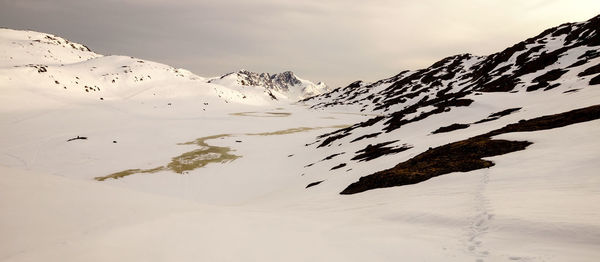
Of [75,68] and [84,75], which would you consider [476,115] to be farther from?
[75,68]

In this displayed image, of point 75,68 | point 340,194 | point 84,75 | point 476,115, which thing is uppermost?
point 75,68

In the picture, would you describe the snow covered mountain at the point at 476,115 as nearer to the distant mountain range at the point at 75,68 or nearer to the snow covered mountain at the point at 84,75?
the snow covered mountain at the point at 84,75

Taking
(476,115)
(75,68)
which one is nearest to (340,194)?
(476,115)

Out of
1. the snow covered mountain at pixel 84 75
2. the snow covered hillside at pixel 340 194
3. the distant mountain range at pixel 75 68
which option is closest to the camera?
the snow covered hillside at pixel 340 194

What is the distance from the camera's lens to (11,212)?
7.09m

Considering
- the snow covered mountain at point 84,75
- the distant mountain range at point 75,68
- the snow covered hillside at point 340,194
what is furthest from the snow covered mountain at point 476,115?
the distant mountain range at point 75,68

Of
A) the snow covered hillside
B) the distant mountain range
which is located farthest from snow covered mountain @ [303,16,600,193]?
the distant mountain range

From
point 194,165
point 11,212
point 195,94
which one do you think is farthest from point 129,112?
point 11,212

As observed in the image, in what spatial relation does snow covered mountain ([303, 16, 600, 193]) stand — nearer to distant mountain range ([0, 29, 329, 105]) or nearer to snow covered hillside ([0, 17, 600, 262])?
snow covered hillside ([0, 17, 600, 262])

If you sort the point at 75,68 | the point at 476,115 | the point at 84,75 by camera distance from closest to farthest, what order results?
1. the point at 476,115
2. the point at 84,75
3. the point at 75,68

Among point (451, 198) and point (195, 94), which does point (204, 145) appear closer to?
point (451, 198)

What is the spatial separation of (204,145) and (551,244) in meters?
48.5

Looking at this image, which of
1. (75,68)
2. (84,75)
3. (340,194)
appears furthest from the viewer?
(75,68)

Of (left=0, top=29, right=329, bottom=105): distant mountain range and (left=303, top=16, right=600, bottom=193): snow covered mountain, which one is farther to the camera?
(left=0, top=29, right=329, bottom=105): distant mountain range
